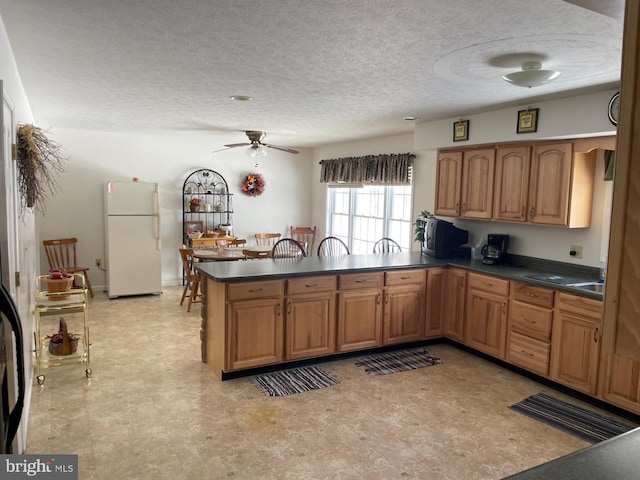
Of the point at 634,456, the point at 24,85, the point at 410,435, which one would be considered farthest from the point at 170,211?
the point at 634,456

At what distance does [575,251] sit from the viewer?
168 inches

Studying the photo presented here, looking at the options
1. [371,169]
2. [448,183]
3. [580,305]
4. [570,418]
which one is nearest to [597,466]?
[570,418]

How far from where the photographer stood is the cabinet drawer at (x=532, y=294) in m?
3.82

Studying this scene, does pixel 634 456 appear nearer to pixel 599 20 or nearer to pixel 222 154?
pixel 599 20

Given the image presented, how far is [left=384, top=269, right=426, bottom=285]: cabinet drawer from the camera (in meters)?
4.49

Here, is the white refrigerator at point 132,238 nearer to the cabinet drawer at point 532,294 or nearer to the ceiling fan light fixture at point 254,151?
the ceiling fan light fixture at point 254,151

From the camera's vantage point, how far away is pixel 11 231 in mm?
2621

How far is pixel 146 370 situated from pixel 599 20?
13.1 feet

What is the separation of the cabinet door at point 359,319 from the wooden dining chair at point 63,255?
408 cm

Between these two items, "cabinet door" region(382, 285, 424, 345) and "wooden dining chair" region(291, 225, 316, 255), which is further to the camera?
"wooden dining chair" region(291, 225, 316, 255)

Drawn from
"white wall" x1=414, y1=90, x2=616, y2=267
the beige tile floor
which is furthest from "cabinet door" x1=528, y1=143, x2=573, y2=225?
the beige tile floor

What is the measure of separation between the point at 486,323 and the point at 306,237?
4.69 metres

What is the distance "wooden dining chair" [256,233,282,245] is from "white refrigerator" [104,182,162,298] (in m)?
1.85

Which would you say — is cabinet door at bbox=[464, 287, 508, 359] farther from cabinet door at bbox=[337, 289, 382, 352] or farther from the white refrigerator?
the white refrigerator
